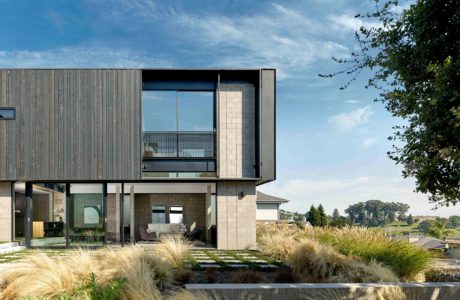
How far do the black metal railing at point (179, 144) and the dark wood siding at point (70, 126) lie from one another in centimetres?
43

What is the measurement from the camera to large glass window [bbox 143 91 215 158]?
51.4 feet

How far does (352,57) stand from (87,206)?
11.9 metres

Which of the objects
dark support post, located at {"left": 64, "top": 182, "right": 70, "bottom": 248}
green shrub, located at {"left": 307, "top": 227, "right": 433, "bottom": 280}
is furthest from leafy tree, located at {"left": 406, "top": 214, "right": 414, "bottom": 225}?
green shrub, located at {"left": 307, "top": 227, "right": 433, "bottom": 280}

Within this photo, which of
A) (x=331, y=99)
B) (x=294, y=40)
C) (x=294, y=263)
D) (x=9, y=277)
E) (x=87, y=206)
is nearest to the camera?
(x=9, y=277)

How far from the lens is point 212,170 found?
15.8 metres

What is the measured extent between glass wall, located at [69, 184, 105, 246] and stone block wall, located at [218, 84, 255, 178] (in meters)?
4.35

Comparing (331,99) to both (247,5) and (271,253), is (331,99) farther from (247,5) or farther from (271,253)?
(271,253)

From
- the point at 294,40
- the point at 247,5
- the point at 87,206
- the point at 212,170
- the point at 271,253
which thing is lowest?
the point at 271,253

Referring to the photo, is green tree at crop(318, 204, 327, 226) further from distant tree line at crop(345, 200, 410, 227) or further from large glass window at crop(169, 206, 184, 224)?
distant tree line at crop(345, 200, 410, 227)

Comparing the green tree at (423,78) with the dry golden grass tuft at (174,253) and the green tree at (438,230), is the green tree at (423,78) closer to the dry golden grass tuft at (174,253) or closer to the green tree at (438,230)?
the dry golden grass tuft at (174,253)

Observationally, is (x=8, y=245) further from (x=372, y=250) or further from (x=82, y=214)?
(x=372, y=250)

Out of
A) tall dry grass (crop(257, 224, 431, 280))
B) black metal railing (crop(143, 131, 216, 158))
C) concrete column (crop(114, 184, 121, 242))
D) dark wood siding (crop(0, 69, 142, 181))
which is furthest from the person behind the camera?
concrete column (crop(114, 184, 121, 242))

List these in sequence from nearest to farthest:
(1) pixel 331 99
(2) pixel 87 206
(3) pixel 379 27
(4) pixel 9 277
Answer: (3) pixel 379 27 < (4) pixel 9 277 < (1) pixel 331 99 < (2) pixel 87 206

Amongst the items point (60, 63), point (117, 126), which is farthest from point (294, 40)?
point (60, 63)
